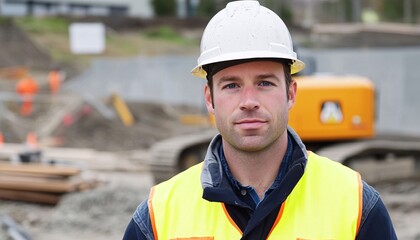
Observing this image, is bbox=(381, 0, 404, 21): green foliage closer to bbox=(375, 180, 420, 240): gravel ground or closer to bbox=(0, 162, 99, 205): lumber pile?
bbox=(375, 180, 420, 240): gravel ground

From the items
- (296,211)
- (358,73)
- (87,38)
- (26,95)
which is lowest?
(87,38)

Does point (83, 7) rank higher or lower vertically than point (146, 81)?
lower

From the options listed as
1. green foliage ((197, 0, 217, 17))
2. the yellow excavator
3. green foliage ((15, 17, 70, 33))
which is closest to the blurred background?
the yellow excavator

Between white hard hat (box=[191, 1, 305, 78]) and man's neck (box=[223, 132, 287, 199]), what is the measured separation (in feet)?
0.80

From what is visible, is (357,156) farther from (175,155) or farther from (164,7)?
(164,7)

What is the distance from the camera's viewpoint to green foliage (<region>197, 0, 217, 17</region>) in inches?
2208

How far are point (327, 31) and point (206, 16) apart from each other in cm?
3461

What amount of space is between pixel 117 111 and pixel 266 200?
1923 centimetres

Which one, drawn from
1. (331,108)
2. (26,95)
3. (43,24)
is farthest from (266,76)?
(43,24)

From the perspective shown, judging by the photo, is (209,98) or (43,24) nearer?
(209,98)

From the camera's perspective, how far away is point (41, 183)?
10742 mm

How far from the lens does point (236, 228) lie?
7.59ft

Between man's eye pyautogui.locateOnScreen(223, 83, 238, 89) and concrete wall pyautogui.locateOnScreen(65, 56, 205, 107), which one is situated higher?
man's eye pyautogui.locateOnScreen(223, 83, 238, 89)

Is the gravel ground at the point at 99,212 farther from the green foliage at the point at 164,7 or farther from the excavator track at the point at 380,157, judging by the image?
the green foliage at the point at 164,7
